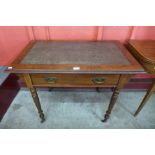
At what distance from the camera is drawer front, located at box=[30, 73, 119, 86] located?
874 mm

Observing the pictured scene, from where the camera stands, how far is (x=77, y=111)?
140 cm

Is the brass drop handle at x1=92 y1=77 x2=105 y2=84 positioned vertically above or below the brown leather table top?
below

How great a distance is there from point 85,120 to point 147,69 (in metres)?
0.79

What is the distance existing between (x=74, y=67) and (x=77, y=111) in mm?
738

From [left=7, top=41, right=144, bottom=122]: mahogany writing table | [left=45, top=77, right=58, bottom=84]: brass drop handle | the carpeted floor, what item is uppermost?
[left=7, top=41, right=144, bottom=122]: mahogany writing table

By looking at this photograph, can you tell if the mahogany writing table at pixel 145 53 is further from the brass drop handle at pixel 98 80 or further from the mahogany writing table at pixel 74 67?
the brass drop handle at pixel 98 80

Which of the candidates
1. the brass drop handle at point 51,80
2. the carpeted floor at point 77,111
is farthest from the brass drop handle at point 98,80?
the carpeted floor at point 77,111

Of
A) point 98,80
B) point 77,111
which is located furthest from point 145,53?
point 77,111

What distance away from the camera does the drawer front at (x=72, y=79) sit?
A: 874mm

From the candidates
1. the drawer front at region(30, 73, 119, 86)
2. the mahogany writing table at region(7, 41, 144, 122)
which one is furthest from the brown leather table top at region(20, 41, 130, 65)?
the drawer front at region(30, 73, 119, 86)

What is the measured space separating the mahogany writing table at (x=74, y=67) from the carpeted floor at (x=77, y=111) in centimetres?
39

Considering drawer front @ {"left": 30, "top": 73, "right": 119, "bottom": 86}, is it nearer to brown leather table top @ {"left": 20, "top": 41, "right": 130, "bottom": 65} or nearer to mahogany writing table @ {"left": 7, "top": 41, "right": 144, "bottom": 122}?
mahogany writing table @ {"left": 7, "top": 41, "right": 144, "bottom": 122}
